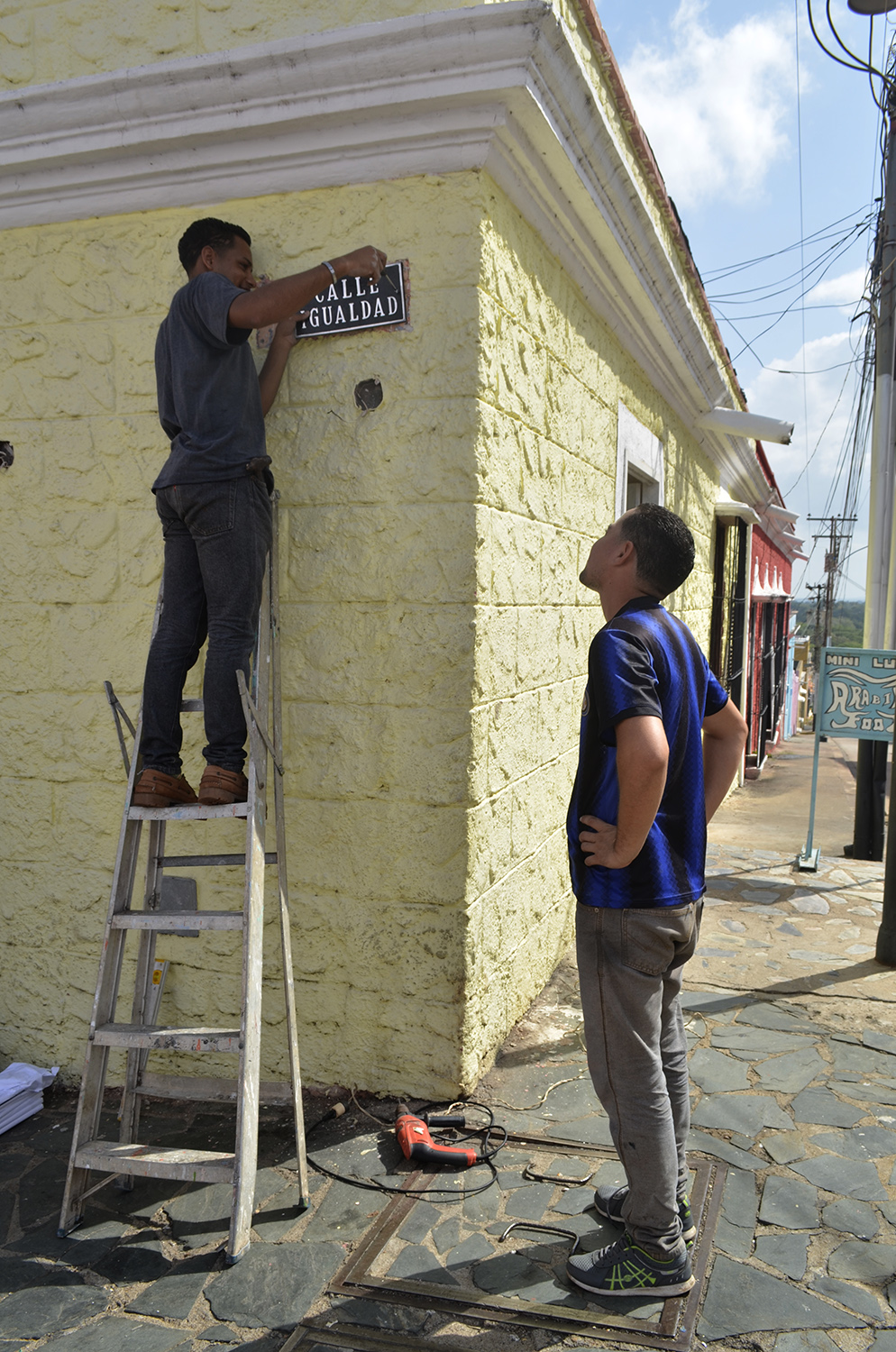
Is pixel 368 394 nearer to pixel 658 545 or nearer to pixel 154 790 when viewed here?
pixel 658 545

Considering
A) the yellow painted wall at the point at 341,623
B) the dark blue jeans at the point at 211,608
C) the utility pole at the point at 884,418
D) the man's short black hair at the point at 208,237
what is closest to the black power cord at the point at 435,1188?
the yellow painted wall at the point at 341,623

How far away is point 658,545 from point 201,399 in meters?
1.43

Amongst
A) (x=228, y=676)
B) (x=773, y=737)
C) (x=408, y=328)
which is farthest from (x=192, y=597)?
(x=773, y=737)

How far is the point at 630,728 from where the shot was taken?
2135mm

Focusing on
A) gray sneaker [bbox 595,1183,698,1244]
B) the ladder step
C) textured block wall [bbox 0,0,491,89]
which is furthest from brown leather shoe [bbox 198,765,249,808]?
textured block wall [bbox 0,0,491,89]

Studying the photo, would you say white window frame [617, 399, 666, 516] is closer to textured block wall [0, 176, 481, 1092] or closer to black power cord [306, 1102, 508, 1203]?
textured block wall [0, 176, 481, 1092]

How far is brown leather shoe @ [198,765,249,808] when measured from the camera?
2.74 meters

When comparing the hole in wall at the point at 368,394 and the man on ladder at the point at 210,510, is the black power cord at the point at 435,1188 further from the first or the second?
the hole in wall at the point at 368,394

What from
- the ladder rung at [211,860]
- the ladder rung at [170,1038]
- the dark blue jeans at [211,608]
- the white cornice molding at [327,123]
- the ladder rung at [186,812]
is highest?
the white cornice molding at [327,123]

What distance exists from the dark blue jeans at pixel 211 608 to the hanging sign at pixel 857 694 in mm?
4748

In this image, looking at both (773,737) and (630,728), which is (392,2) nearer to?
(630,728)

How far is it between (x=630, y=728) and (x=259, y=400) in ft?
5.64

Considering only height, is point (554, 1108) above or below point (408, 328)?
below

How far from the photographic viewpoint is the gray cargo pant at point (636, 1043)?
2.27 meters
